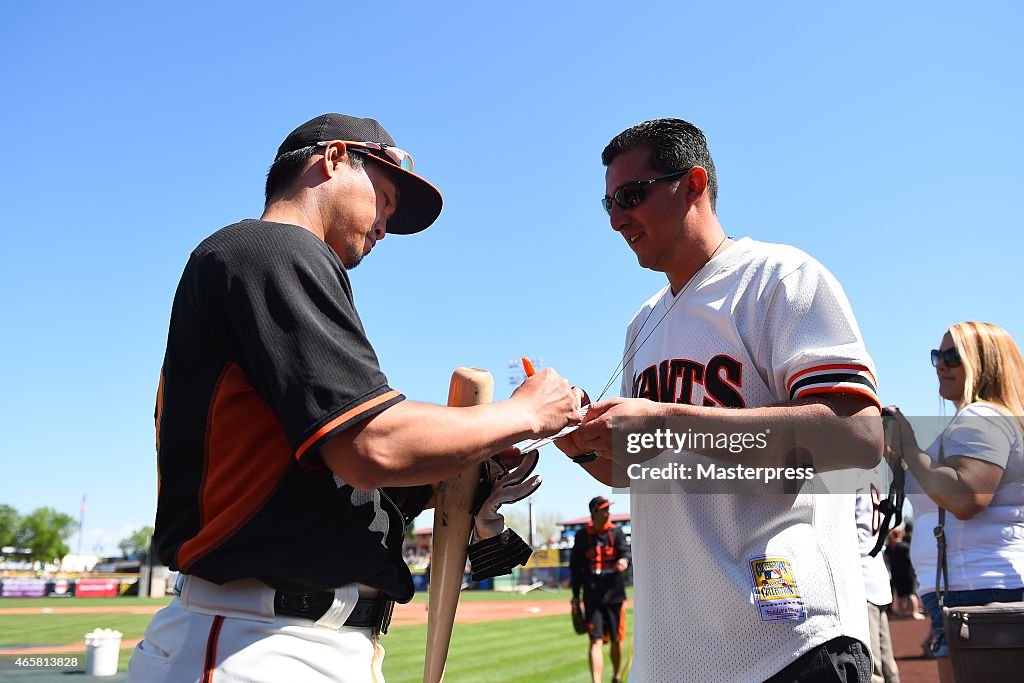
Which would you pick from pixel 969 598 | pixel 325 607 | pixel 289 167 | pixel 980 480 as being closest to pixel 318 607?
pixel 325 607

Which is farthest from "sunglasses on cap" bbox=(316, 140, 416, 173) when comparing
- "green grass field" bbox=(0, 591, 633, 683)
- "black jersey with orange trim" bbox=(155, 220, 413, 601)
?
"green grass field" bbox=(0, 591, 633, 683)

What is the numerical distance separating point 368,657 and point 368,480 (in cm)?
57

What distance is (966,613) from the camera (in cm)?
334

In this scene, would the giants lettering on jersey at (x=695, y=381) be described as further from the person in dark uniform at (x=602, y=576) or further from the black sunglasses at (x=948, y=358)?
the person in dark uniform at (x=602, y=576)

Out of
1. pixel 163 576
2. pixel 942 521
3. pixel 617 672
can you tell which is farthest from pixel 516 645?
pixel 163 576

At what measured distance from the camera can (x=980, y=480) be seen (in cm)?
370

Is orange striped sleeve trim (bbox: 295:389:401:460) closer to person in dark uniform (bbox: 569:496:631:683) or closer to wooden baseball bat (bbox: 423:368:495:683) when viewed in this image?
wooden baseball bat (bbox: 423:368:495:683)

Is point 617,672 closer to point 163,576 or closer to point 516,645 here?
point 516,645

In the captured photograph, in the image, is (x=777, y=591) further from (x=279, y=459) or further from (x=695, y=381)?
(x=279, y=459)

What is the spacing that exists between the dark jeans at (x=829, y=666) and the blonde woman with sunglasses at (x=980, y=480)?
1.82 meters

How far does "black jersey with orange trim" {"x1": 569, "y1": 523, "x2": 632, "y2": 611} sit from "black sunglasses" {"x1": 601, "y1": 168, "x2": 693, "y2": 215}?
32.3ft

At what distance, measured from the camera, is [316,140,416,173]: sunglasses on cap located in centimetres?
222

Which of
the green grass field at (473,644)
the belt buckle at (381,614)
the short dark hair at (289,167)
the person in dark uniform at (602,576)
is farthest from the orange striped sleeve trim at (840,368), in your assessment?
the person in dark uniform at (602,576)

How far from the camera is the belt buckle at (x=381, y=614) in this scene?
6.52ft
